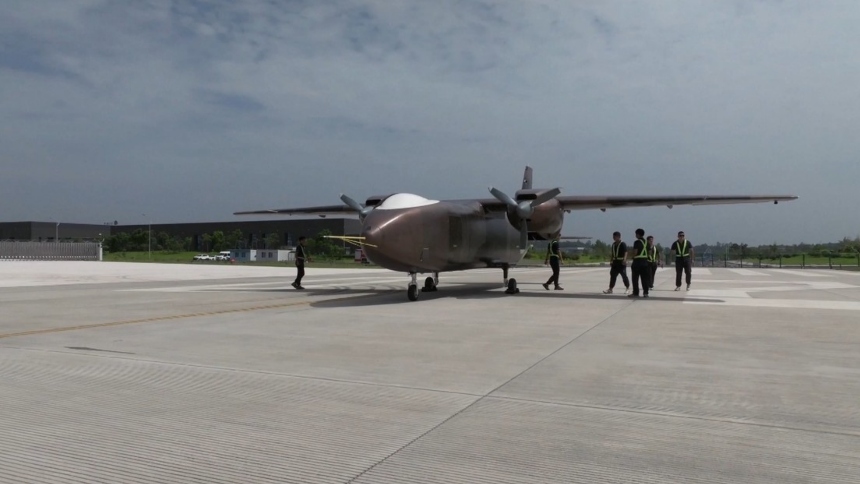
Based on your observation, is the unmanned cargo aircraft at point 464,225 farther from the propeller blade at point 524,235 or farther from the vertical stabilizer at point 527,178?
the vertical stabilizer at point 527,178

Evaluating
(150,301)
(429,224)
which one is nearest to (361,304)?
(429,224)

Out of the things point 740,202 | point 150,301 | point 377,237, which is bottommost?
point 150,301

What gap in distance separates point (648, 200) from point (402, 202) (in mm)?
8644

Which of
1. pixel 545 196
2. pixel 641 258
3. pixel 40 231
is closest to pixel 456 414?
pixel 641 258

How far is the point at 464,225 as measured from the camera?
718 inches

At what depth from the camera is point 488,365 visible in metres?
7.11

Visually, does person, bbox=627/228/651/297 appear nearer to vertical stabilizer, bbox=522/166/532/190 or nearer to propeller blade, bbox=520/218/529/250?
propeller blade, bbox=520/218/529/250

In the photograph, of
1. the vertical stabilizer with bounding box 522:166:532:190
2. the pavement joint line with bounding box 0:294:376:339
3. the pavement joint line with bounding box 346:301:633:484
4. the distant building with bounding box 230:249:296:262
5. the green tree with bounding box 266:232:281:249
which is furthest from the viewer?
the green tree with bounding box 266:232:281:249

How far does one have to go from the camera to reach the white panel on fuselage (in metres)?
15.7

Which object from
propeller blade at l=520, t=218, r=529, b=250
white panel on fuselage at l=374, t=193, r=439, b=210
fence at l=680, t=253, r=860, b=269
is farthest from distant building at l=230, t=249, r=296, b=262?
white panel on fuselage at l=374, t=193, r=439, b=210

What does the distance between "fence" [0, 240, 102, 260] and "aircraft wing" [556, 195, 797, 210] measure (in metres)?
57.4

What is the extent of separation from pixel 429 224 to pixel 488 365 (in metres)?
9.41

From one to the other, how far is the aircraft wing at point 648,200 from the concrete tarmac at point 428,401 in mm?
9043

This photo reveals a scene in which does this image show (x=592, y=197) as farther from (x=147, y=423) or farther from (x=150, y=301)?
(x=147, y=423)
